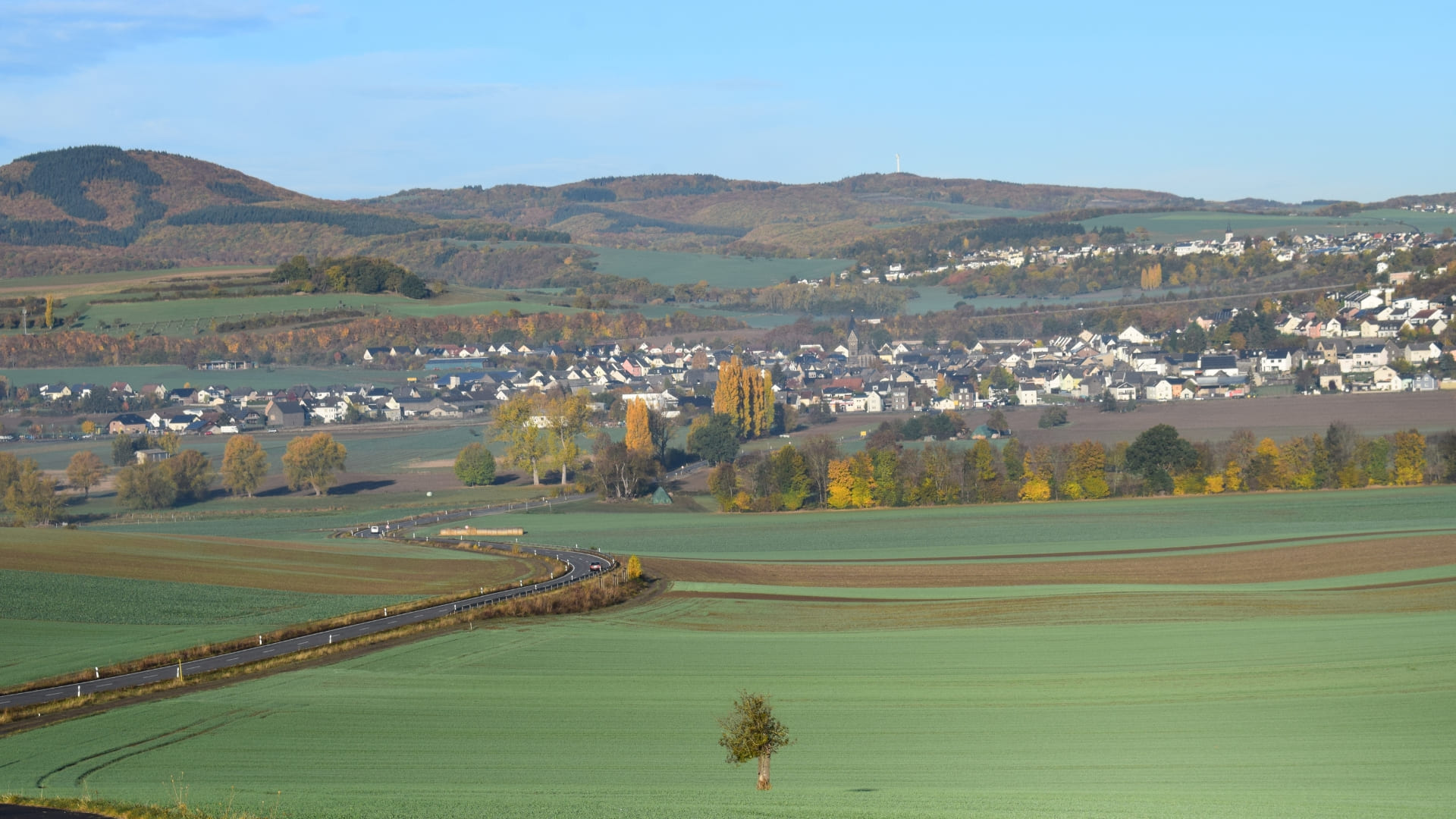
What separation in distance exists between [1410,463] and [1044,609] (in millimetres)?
40873

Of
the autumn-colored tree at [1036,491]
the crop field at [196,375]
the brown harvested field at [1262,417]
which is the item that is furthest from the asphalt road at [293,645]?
the crop field at [196,375]

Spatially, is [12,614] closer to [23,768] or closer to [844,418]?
[23,768]

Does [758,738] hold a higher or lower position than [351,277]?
lower

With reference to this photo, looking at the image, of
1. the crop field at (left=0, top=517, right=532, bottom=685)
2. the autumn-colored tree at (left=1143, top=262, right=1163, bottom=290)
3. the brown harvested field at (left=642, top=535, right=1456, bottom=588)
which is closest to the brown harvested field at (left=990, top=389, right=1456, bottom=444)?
the brown harvested field at (left=642, top=535, right=1456, bottom=588)

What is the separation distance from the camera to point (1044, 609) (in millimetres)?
39969

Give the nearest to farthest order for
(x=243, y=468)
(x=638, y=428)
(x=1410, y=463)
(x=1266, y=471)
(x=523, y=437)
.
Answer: (x=1410, y=463) < (x=1266, y=471) < (x=243, y=468) < (x=523, y=437) < (x=638, y=428)

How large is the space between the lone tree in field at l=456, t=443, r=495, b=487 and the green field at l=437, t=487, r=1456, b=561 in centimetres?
1456

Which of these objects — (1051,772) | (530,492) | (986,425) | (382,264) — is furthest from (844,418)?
(1051,772)

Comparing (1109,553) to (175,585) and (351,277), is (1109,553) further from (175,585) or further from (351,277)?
(351,277)

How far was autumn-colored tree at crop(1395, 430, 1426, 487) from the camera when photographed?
70.8 meters

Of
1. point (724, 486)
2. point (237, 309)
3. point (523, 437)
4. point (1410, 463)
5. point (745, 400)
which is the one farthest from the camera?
point (237, 309)

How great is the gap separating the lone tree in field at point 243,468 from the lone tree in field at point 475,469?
1225 cm

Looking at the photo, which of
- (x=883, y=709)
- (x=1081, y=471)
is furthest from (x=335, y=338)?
(x=883, y=709)

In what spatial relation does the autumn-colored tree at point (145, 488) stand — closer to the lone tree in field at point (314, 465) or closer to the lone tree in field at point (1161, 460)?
the lone tree in field at point (314, 465)
